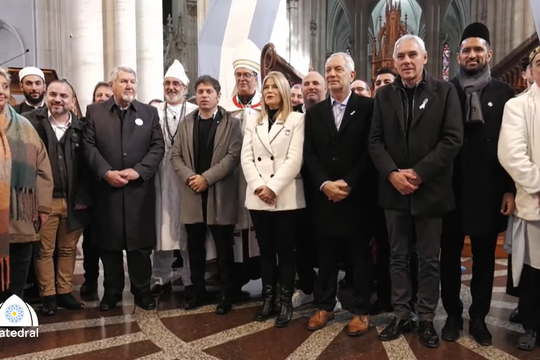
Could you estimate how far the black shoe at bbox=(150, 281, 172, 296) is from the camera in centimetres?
390

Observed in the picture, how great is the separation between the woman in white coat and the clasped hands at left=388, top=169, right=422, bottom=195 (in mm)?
671

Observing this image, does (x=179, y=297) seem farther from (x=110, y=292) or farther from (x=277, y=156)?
(x=277, y=156)

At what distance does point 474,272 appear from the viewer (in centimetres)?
294

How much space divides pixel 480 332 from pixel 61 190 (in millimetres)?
2947

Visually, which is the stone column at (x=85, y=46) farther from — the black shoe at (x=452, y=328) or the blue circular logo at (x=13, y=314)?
the black shoe at (x=452, y=328)

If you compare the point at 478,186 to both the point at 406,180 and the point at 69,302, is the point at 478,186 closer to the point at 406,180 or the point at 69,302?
the point at 406,180

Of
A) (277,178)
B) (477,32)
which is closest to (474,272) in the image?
(277,178)

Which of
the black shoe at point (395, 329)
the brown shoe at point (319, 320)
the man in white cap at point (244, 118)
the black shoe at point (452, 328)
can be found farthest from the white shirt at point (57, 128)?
the black shoe at point (452, 328)

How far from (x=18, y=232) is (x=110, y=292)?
2.73 feet

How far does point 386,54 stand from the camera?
17.8 meters

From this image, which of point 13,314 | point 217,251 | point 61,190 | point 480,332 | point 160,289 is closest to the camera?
point 480,332

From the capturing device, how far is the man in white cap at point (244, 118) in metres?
3.66

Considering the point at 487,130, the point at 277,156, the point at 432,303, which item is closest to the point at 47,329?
the point at 277,156

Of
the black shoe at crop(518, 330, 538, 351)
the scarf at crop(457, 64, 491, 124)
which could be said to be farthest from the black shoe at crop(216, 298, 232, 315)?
the scarf at crop(457, 64, 491, 124)
